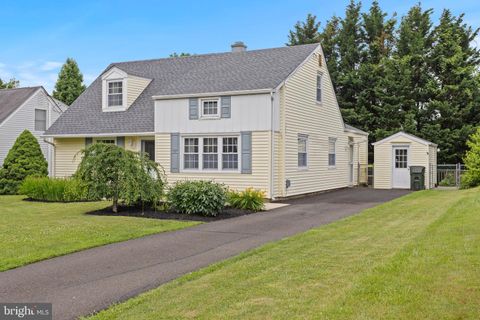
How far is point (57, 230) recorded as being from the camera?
10914 mm

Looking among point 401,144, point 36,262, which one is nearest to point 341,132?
point 401,144

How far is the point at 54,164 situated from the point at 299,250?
→ 62.2 ft

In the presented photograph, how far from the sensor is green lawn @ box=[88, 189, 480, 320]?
196 inches

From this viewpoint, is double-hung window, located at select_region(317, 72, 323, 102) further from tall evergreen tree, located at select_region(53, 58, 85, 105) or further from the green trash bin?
tall evergreen tree, located at select_region(53, 58, 85, 105)

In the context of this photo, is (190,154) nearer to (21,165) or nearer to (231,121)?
(231,121)

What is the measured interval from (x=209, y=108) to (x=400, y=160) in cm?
1131

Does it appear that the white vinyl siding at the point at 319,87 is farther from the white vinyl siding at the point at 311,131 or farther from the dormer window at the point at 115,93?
the dormer window at the point at 115,93

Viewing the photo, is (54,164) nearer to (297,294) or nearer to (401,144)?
(401,144)

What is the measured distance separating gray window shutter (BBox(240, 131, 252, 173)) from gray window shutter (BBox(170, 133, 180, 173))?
9.61ft

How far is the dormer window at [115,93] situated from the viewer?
926 inches

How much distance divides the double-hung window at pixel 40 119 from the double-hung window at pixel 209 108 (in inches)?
604

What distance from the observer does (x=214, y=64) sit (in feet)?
73.3

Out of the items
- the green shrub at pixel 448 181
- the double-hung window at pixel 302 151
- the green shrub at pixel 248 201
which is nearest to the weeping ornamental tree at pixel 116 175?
the green shrub at pixel 248 201

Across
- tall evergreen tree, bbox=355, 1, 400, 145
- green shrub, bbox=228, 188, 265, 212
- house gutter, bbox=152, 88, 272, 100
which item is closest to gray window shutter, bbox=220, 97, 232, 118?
house gutter, bbox=152, 88, 272, 100
